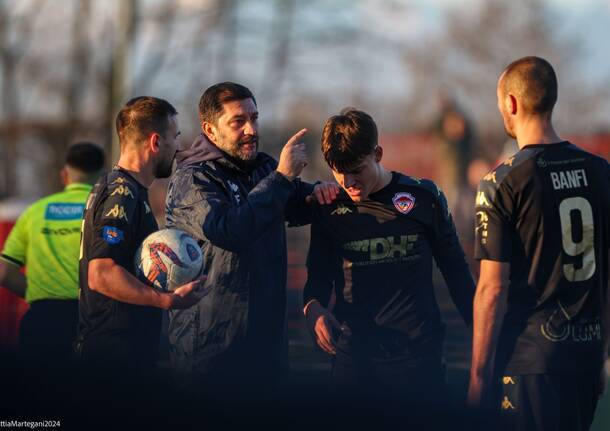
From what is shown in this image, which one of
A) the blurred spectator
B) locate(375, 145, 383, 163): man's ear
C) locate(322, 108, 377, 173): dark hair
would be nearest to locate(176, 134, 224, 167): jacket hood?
locate(322, 108, 377, 173): dark hair

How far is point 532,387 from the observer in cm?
434

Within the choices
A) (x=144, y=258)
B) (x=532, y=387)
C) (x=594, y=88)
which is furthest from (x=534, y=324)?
(x=594, y=88)

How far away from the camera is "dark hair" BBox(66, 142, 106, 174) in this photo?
735cm

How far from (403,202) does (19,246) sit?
3063 mm

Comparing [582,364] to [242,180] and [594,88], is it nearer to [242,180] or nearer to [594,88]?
[242,180]

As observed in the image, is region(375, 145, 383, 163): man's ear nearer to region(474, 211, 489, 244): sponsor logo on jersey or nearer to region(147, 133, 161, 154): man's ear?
region(474, 211, 489, 244): sponsor logo on jersey

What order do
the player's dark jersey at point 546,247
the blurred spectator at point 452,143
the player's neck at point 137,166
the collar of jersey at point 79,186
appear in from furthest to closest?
1. the blurred spectator at point 452,143
2. the collar of jersey at point 79,186
3. the player's neck at point 137,166
4. the player's dark jersey at point 546,247

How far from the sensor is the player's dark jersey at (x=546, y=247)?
14.2 feet

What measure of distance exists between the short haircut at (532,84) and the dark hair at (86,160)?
3.69 meters

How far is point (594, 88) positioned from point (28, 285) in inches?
1899

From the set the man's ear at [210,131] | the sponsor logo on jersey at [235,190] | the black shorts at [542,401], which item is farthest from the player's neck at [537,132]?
the man's ear at [210,131]

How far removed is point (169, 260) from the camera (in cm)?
484

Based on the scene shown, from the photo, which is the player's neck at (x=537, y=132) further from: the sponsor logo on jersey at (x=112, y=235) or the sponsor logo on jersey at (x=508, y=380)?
the sponsor logo on jersey at (x=112, y=235)

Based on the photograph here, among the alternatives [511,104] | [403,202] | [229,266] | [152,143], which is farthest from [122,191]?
[511,104]
